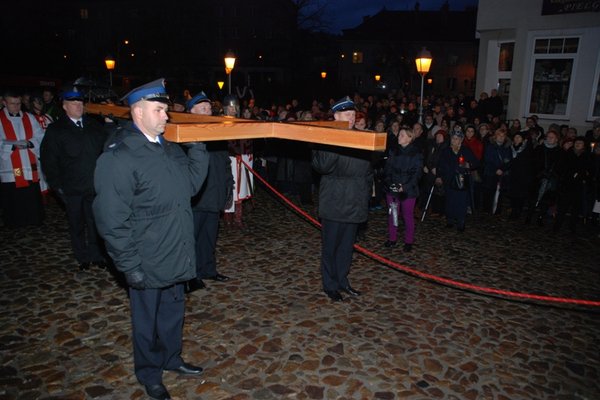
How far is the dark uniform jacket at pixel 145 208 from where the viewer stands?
10.7ft

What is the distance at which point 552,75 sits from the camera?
1440cm

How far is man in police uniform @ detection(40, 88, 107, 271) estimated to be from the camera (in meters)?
5.89

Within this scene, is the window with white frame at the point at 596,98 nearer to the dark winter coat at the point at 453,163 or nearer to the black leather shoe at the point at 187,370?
the dark winter coat at the point at 453,163

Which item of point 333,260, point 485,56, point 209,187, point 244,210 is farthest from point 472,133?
point 485,56

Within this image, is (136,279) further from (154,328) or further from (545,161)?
(545,161)

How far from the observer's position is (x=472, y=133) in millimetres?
10352

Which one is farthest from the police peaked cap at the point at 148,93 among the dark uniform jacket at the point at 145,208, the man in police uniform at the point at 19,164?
the man in police uniform at the point at 19,164

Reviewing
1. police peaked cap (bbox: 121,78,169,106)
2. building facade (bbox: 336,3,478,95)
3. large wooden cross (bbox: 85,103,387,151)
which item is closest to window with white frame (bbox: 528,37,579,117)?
large wooden cross (bbox: 85,103,387,151)

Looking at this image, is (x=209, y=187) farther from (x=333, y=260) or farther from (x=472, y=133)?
(x=472, y=133)

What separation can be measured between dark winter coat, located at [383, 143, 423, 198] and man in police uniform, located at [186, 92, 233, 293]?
3063 millimetres

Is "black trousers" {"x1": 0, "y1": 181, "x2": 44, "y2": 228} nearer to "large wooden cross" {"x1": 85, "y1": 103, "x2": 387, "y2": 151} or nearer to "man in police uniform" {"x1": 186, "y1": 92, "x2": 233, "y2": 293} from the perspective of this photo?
"man in police uniform" {"x1": 186, "y1": 92, "x2": 233, "y2": 293}

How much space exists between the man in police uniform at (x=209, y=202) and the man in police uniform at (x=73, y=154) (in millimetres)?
1539

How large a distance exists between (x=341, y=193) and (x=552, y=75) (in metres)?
12.5

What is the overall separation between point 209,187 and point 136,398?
2712 millimetres
